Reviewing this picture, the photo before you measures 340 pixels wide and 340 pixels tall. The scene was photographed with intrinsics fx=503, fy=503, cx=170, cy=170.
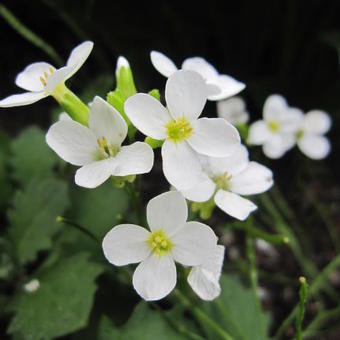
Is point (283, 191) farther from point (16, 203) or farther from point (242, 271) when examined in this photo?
point (16, 203)

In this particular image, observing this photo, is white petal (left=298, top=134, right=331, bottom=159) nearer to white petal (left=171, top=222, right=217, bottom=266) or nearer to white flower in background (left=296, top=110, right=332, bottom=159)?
white flower in background (left=296, top=110, right=332, bottom=159)

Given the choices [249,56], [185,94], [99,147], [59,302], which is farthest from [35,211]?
[249,56]

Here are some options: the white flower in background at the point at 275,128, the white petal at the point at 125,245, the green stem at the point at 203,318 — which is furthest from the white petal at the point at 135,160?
the white flower in background at the point at 275,128

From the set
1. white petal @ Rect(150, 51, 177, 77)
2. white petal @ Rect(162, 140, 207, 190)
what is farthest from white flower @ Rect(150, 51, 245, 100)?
white petal @ Rect(162, 140, 207, 190)

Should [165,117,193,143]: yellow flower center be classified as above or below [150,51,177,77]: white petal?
below

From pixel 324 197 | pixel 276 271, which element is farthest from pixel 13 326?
pixel 324 197

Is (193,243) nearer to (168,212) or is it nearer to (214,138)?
(168,212)
